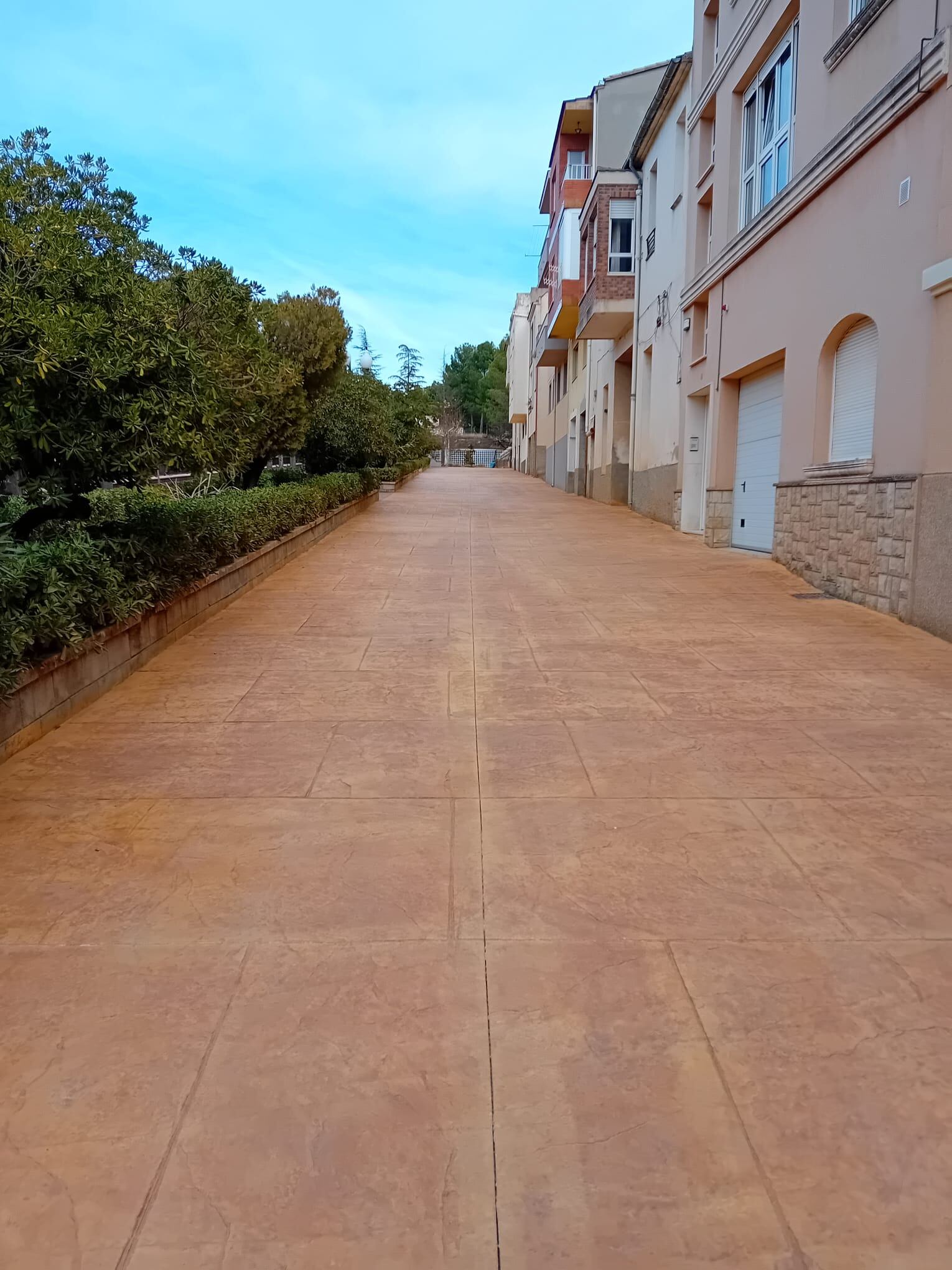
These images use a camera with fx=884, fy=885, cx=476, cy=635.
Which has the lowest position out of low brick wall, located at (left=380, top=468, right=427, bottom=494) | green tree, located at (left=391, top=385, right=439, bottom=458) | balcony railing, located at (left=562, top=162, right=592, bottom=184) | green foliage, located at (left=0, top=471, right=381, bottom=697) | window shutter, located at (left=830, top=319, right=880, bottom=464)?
green foliage, located at (left=0, top=471, right=381, bottom=697)

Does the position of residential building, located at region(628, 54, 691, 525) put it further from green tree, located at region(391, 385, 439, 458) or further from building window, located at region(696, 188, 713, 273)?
green tree, located at region(391, 385, 439, 458)

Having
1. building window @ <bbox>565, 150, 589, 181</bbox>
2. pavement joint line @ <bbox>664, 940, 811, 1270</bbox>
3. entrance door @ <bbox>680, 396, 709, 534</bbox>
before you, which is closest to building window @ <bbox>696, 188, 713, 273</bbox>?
entrance door @ <bbox>680, 396, 709, 534</bbox>

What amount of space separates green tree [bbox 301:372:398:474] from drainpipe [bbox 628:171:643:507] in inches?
223

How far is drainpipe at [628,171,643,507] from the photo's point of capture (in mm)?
19641

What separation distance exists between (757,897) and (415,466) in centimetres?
4272

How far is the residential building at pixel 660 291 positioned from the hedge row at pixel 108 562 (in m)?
9.25

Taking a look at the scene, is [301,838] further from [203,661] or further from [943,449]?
[943,449]

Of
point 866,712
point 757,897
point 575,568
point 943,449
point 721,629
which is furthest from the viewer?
point 575,568

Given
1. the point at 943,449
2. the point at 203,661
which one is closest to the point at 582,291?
the point at 943,449

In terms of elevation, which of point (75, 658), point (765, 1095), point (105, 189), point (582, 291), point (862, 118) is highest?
point (582, 291)

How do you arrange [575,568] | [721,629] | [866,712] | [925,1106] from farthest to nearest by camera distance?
[575,568], [721,629], [866,712], [925,1106]

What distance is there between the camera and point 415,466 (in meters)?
→ 44.5

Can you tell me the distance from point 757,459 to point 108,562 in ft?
30.1

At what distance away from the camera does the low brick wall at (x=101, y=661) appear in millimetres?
4562
